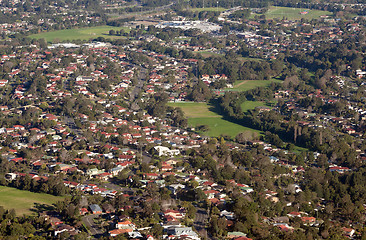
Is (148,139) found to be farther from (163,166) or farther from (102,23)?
(102,23)

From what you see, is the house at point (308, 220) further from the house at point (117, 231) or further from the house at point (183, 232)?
the house at point (117, 231)

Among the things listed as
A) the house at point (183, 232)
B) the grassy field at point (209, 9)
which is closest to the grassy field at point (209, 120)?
the house at point (183, 232)

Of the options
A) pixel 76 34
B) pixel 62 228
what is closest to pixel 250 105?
pixel 62 228

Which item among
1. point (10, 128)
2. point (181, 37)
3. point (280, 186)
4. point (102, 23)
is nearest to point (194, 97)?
point (10, 128)

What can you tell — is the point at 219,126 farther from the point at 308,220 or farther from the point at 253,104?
the point at 308,220

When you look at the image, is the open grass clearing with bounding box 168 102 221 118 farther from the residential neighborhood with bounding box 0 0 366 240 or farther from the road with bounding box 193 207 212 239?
the road with bounding box 193 207 212 239
